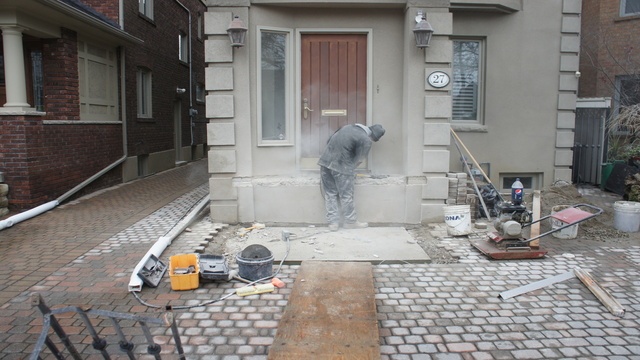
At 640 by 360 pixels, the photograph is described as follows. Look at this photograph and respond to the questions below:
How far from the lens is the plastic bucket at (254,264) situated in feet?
17.8

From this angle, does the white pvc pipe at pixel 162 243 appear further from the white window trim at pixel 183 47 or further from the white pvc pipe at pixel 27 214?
the white window trim at pixel 183 47

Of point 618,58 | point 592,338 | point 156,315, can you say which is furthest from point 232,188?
point 618,58

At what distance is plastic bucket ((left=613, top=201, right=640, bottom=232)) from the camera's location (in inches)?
297

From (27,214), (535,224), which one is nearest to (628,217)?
(535,224)

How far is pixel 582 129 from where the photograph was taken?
1138 cm

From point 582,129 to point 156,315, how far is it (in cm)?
1026

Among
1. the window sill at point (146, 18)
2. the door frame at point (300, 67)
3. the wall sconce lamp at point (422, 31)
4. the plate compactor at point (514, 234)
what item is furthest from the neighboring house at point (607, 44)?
the window sill at point (146, 18)

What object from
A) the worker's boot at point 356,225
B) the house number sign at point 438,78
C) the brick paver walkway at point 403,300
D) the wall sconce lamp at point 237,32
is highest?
the wall sconce lamp at point 237,32

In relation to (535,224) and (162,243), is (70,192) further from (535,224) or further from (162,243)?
(535,224)

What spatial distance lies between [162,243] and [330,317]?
9.73 ft

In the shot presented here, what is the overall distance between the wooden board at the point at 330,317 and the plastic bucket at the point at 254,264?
1.22 ft

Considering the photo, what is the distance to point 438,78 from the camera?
7.82 m

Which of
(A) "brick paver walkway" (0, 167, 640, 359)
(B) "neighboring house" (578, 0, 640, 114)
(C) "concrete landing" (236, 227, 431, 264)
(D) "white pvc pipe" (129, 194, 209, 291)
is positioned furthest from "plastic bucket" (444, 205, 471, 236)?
(B) "neighboring house" (578, 0, 640, 114)

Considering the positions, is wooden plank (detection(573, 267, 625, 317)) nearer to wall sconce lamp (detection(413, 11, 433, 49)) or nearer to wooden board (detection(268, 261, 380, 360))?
wooden board (detection(268, 261, 380, 360))
